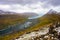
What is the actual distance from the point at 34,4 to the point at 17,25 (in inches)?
52.6

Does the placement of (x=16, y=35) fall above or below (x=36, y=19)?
below

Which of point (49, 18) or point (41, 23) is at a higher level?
point (49, 18)

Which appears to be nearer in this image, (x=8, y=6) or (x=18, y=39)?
(x=18, y=39)

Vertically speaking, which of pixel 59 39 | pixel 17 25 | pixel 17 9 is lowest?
pixel 59 39

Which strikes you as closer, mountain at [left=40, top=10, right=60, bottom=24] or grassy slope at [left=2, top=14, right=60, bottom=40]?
grassy slope at [left=2, top=14, right=60, bottom=40]

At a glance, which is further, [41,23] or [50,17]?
[50,17]

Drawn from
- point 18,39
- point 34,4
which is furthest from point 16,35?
point 34,4

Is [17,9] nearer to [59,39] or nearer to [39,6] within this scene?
[39,6]

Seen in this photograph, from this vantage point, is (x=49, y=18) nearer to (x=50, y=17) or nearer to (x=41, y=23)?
(x=50, y=17)

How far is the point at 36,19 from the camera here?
28.5 ft

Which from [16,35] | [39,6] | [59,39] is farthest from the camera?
[39,6]

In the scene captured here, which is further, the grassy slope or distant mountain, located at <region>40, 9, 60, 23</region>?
distant mountain, located at <region>40, 9, 60, 23</region>

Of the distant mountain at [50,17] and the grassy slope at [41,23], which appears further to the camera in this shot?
the distant mountain at [50,17]

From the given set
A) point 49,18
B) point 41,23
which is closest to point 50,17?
point 49,18
